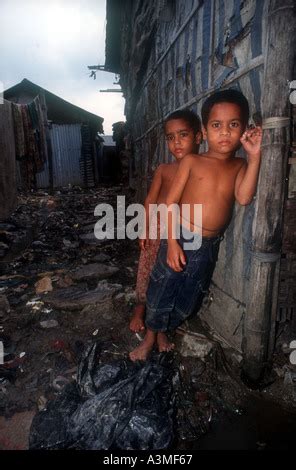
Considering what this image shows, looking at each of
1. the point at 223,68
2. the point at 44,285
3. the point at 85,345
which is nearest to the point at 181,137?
the point at 223,68

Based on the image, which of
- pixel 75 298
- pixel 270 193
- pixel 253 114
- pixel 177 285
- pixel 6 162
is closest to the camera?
pixel 270 193

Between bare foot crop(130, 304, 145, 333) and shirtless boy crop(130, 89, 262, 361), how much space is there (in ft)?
0.81

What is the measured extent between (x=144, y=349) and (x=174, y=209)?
1.22 metres

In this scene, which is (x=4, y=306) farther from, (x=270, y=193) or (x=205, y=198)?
(x=270, y=193)

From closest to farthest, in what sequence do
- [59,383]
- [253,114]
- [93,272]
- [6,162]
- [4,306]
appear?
[253,114] < [59,383] < [4,306] < [93,272] < [6,162]

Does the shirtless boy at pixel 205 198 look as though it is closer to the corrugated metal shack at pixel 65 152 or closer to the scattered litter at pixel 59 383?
the scattered litter at pixel 59 383

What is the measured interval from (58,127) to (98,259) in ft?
46.7

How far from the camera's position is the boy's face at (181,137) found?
97.1 inches

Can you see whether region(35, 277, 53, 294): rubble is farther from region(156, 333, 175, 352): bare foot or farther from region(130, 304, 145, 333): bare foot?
region(156, 333, 175, 352): bare foot

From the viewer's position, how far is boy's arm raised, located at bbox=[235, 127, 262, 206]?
1.87 metres

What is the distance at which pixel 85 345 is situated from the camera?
2.65 metres

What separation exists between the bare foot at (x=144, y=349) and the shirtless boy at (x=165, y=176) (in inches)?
11.3

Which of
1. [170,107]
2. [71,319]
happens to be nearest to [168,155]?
[170,107]

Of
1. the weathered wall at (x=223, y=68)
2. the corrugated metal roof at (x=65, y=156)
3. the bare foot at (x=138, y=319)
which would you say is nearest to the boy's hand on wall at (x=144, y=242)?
the bare foot at (x=138, y=319)
